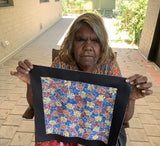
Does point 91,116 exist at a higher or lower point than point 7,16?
lower

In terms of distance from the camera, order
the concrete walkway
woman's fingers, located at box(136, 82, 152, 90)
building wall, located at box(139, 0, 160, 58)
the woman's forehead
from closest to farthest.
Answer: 1. woman's fingers, located at box(136, 82, 152, 90)
2. the woman's forehead
3. the concrete walkway
4. building wall, located at box(139, 0, 160, 58)

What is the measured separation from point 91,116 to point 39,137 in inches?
19.7

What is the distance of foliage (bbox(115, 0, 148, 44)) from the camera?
5695 millimetres

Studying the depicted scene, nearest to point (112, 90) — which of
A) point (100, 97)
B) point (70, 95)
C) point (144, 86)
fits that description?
point (100, 97)

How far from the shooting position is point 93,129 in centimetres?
122

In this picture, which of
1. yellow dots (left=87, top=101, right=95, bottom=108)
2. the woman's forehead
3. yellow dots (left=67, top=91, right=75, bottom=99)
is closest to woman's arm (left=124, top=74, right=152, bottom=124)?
yellow dots (left=87, top=101, right=95, bottom=108)

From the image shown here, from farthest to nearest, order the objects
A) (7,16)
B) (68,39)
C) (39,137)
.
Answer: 1. (7,16)
2. (68,39)
3. (39,137)

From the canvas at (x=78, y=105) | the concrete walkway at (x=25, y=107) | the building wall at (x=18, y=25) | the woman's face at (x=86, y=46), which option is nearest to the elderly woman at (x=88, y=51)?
the woman's face at (x=86, y=46)

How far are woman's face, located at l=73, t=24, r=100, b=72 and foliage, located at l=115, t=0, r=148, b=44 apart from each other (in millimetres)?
5133

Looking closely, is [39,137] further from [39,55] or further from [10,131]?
[39,55]

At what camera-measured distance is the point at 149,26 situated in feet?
15.7

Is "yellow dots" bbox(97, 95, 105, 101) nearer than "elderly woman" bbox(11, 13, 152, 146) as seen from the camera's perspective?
Yes

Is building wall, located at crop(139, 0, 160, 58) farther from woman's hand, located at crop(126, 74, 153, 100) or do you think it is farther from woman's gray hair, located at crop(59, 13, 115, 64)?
woman's hand, located at crop(126, 74, 153, 100)

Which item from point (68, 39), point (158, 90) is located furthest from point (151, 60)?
point (68, 39)
